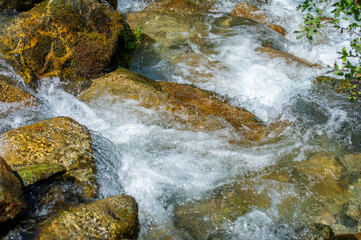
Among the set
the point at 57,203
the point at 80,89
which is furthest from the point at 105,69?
the point at 57,203

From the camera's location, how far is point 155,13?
32.2 ft

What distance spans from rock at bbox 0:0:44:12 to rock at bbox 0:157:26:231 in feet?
13.7

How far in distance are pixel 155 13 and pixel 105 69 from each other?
15.0ft

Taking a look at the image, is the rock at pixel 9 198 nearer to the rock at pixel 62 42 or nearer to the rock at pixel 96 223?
the rock at pixel 96 223

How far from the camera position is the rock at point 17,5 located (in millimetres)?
5789

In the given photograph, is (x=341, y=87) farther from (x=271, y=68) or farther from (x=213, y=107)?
(x=213, y=107)

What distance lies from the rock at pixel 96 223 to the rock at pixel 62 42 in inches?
130

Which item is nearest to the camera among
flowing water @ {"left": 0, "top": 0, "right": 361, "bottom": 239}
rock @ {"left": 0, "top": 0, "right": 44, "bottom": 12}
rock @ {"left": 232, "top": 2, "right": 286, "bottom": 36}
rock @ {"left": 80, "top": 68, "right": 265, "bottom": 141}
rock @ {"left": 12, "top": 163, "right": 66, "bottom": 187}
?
rock @ {"left": 12, "top": 163, "right": 66, "bottom": 187}

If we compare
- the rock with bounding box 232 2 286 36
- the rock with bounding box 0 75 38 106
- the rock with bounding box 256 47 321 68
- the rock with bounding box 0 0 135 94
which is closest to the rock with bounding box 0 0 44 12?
the rock with bounding box 0 0 135 94

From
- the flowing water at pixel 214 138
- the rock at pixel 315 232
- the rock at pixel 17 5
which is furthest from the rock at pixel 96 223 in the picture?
the rock at pixel 17 5

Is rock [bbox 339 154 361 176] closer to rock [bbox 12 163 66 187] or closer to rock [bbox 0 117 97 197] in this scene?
rock [bbox 0 117 97 197]

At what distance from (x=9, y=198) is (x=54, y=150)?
1107 mm

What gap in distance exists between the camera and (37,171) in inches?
127

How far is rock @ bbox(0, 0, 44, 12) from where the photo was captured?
579 cm
